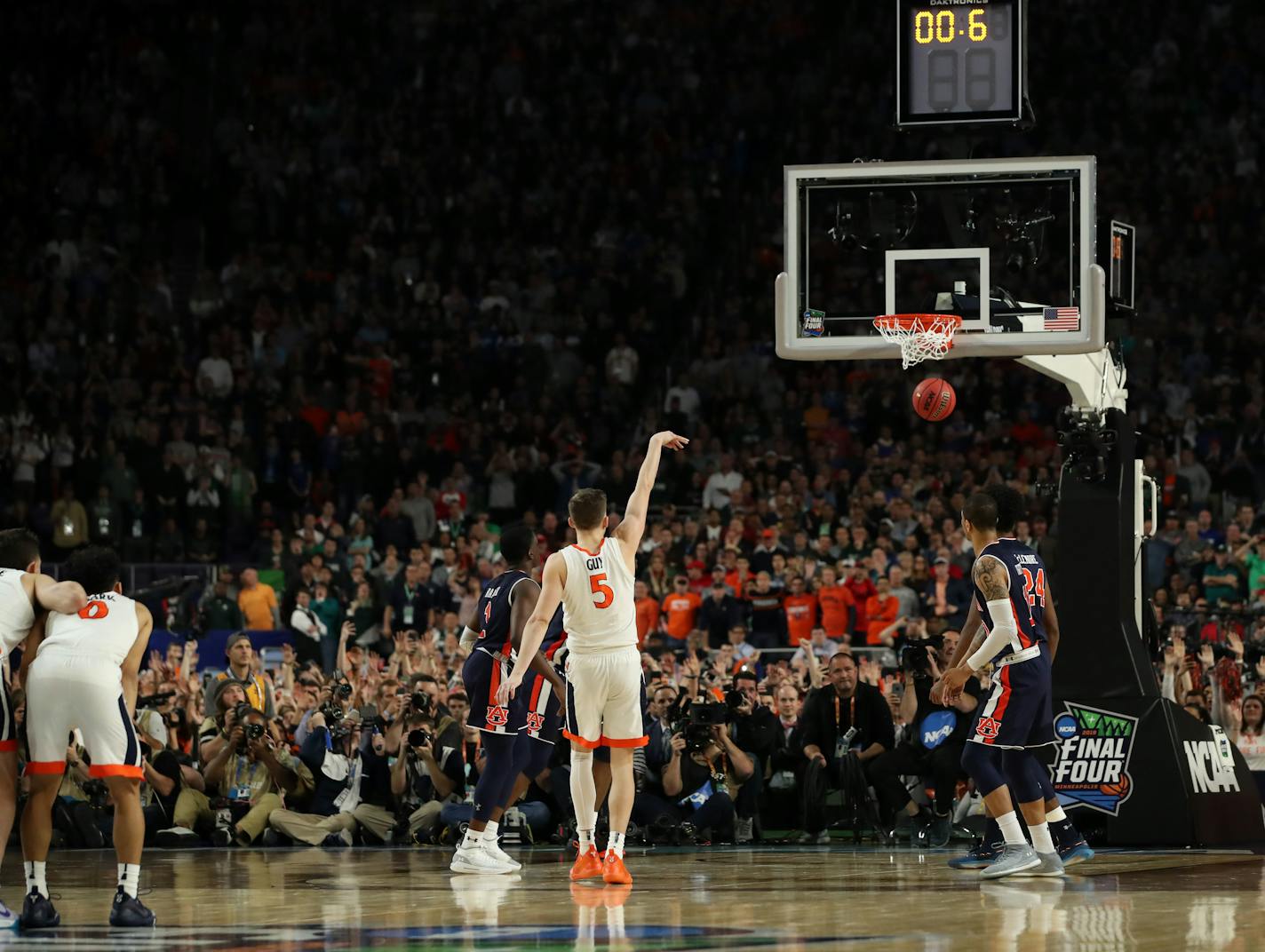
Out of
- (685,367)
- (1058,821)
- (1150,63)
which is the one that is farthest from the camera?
(1150,63)

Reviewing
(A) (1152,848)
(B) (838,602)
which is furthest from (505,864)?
(B) (838,602)

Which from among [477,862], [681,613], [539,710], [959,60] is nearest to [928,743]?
[539,710]

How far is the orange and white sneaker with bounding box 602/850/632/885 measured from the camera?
456 inches

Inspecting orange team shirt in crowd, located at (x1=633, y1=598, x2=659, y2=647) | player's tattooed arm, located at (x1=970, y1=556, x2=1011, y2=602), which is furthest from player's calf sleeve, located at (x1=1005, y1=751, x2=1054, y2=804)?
orange team shirt in crowd, located at (x1=633, y1=598, x2=659, y2=647)

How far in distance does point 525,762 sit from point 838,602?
8.13 meters

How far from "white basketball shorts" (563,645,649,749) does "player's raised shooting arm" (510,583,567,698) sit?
1.06m

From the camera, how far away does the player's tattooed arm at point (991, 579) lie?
11961mm

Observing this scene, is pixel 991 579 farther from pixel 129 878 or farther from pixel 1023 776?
pixel 129 878

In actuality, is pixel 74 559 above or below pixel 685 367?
below

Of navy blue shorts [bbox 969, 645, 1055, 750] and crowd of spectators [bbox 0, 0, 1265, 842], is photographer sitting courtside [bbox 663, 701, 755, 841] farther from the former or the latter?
navy blue shorts [bbox 969, 645, 1055, 750]

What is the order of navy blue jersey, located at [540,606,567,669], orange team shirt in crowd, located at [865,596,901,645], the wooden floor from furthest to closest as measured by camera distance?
orange team shirt in crowd, located at [865,596,901,645]
navy blue jersey, located at [540,606,567,669]
the wooden floor

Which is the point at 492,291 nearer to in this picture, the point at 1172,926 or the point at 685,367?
the point at 685,367

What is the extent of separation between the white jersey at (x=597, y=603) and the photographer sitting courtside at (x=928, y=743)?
458cm

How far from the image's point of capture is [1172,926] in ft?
30.3
